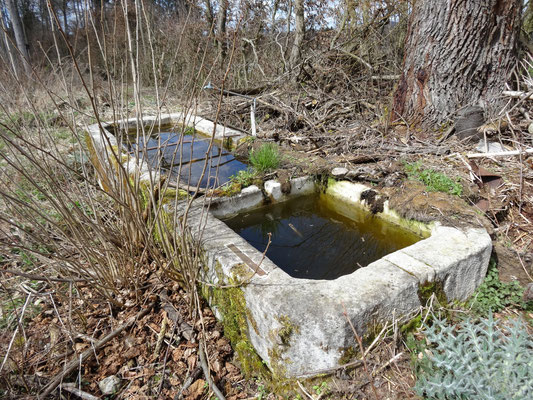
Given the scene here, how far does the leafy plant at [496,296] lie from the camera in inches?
77.7

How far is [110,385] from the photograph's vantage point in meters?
1.83

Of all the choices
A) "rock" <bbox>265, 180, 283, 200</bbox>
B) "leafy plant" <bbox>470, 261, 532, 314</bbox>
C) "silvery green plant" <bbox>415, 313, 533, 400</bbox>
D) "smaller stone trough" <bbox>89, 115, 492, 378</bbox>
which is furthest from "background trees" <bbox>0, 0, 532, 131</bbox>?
"leafy plant" <bbox>470, 261, 532, 314</bbox>

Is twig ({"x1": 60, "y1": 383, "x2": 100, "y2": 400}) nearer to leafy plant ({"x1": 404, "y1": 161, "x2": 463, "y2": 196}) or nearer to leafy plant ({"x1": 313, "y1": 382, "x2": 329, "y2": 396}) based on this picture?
leafy plant ({"x1": 313, "y1": 382, "x2": 329, "y2": 396})

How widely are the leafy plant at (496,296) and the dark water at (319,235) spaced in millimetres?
556

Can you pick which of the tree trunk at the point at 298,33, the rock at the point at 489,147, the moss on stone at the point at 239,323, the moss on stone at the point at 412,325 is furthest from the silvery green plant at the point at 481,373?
the tree trunk at the point at 298,33

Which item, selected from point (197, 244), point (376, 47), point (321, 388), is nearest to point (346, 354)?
point (321, 388)

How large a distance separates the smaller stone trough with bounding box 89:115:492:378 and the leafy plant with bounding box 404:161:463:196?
1.58ft

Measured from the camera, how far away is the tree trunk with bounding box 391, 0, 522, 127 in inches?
134

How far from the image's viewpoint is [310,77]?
548cm

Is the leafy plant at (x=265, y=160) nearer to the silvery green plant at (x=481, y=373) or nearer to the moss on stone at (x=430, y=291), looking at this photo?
the moss on stone at (x=430, y=291)

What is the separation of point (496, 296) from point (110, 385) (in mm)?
2427

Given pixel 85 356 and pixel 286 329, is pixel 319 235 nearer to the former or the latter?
pixel 286 329

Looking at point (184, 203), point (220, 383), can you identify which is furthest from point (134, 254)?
point (220, 383)

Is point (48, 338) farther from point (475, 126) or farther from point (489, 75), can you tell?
point (489, 75)
